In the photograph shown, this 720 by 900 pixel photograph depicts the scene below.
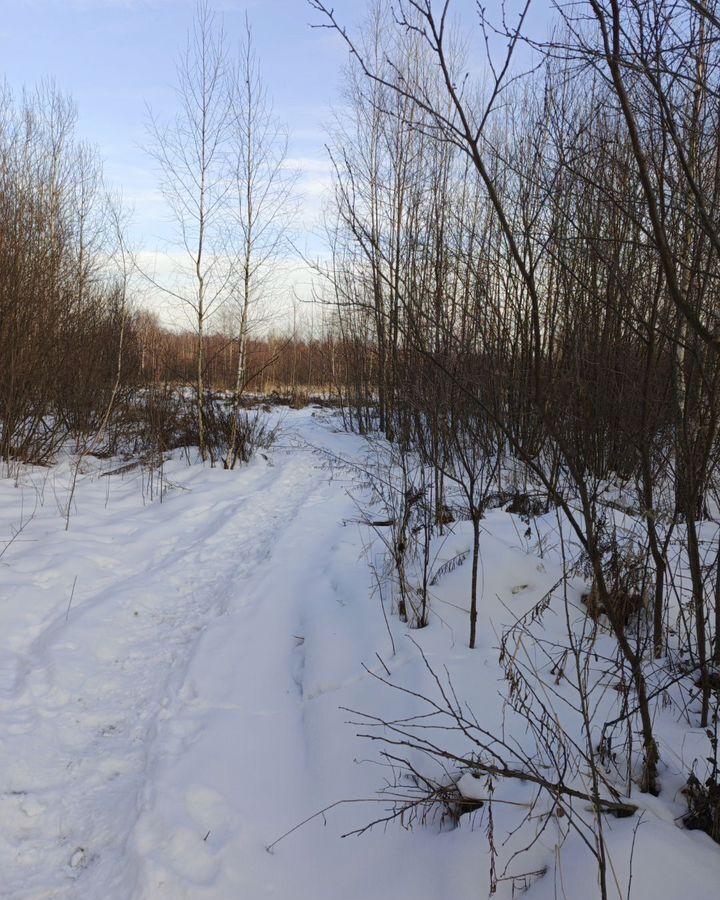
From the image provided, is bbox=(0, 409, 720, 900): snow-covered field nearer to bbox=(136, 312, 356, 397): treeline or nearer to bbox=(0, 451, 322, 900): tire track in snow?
bbox=(0, 451, 322, 900): tire track in snow

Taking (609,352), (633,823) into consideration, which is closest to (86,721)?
(633,823)

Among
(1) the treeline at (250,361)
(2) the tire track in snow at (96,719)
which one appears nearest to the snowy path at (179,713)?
(2) the tire track in snow at (96,719)

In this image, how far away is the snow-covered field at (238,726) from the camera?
5.70ft

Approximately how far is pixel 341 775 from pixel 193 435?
8.56 meters

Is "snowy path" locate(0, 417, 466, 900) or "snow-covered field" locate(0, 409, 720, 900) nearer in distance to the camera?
"snow-covered field" locate(0, 409, 720, 900)

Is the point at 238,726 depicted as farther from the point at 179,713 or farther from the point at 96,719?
the point at 96,719

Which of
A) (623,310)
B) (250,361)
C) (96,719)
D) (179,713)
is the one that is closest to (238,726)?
(179,713)

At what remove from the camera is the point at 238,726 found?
256cm

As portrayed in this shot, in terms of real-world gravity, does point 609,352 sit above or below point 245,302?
below

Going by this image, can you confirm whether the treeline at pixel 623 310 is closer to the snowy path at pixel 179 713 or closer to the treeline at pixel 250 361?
the snowy path at pixel 179 713

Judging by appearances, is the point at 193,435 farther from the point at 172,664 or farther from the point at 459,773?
the point at 459,773

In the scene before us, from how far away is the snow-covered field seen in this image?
1.74 m

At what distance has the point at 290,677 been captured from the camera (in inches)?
119

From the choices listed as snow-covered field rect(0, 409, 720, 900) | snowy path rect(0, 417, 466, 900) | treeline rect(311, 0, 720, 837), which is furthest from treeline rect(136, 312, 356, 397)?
treeline rect(311, 0, 720, 837)
